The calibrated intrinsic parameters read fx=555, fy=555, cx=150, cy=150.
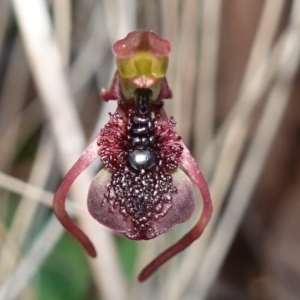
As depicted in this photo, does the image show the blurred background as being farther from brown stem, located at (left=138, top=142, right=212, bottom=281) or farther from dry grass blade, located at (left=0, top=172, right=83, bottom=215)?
brown stem, located at (left=138, top=142, right=212, bottom=281)

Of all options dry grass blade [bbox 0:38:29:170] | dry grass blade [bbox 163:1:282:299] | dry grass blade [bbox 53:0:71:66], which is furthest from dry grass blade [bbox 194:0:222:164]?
dry grass blade [bbox 0:38:29:170]

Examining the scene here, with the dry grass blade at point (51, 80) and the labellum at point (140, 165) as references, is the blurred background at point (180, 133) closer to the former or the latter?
the dry grass blade at point (51, 80)

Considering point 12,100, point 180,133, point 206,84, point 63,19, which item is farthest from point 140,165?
point 12,100

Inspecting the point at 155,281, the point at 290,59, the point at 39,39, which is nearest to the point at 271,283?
the point at 155,281

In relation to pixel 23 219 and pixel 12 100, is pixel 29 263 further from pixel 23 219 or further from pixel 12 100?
pixel 12 100

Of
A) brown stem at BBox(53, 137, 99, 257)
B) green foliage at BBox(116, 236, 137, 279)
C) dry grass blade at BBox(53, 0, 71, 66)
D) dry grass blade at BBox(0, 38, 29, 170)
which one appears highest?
dry grass blade at BBox(53, 0, 71, 66)
